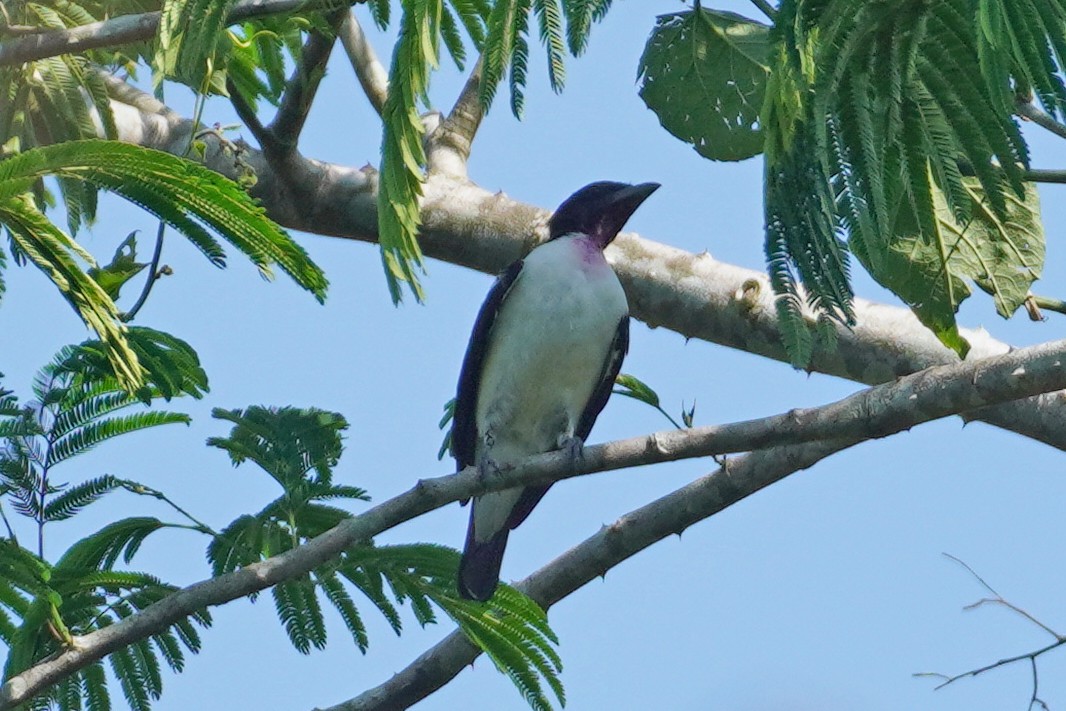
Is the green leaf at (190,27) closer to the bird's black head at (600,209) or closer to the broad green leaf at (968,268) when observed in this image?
the broad green leaf at (968,268)

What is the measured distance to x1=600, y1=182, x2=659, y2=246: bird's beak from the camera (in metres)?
6.68

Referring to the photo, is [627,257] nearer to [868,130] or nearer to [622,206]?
[622,206]

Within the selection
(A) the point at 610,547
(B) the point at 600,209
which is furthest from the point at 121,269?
(B) the point at 600,209

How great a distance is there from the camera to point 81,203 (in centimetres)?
501

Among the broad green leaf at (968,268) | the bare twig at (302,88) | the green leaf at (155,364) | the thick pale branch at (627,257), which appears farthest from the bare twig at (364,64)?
the broad green leaf at (968,268)

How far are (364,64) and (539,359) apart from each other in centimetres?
174

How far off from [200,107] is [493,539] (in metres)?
2.18

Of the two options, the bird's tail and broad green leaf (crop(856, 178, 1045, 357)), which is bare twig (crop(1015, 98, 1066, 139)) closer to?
broad green leaf (crop(856, 178, 1045, 357))


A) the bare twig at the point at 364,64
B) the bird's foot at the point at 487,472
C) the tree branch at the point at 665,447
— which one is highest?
the bare twig at the point at 364,64

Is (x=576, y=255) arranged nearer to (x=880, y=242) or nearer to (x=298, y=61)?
(x=298, y=61)

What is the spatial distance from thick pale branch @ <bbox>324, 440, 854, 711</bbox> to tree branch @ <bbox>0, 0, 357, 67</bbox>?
6.77 ft

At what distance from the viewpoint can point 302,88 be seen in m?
5.14

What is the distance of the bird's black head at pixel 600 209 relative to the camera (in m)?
6.56

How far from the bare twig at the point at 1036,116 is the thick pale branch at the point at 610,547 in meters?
1.75
